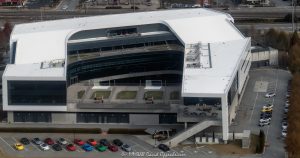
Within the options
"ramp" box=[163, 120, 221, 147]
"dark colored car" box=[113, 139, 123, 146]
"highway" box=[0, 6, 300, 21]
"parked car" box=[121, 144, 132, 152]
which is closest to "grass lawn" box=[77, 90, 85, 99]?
"dark colored car" box=[113, 139, 123, 146]

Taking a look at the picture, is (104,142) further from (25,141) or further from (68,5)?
(68,5)

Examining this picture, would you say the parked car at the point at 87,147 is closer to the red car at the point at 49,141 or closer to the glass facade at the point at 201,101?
the red car at the point at 49,141

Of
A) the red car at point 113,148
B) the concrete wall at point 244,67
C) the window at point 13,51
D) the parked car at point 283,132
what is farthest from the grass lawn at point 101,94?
the parked car at point 283,132

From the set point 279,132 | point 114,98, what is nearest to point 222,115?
point 279,132

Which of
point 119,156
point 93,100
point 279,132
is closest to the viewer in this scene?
point 119,156

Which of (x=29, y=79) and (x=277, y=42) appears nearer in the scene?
(x=29, y=79)

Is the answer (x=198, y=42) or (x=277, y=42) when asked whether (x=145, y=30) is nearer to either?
(x=198, y=42)

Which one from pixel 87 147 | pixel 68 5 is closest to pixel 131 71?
pixel 87 147
